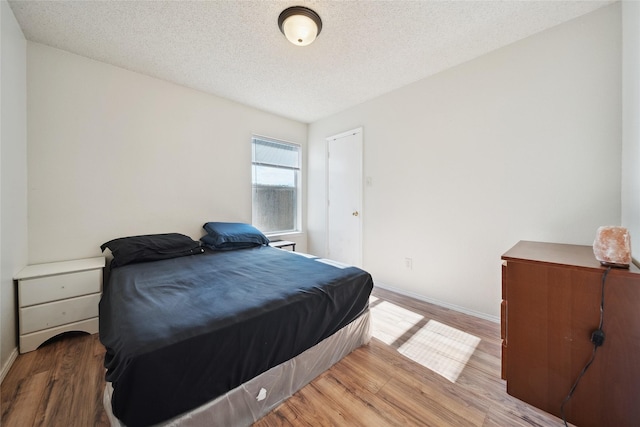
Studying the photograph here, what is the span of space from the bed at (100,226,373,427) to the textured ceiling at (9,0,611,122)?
200cm

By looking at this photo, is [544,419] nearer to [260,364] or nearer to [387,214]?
[260,364]

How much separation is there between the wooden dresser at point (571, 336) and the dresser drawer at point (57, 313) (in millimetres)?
3151

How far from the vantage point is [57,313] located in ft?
6.24

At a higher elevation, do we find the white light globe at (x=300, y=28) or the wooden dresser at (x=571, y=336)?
the white light globe at (x=300, y=28)

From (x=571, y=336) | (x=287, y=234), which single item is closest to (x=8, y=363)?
(x=287, y=234)

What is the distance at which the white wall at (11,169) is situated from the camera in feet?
5.30

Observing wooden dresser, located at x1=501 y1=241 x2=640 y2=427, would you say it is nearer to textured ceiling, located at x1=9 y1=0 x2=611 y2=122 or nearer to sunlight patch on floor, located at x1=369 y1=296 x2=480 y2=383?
sunlight patch on floor, located at x1=369 y1=296 x2=480 y2=383

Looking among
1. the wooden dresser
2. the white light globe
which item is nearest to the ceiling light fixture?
the white light globe

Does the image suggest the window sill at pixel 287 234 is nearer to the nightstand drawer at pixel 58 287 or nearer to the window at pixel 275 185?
the window at pixel 275 185

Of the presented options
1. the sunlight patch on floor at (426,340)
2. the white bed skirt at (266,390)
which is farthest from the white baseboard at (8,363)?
the sunlight patch on floor at (426,340)

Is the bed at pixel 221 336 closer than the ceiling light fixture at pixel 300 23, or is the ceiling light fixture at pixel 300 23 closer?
the bed at pixel 221 336

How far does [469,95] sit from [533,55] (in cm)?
51

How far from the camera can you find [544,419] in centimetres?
125

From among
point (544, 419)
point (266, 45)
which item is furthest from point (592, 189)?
point (266, 45)
